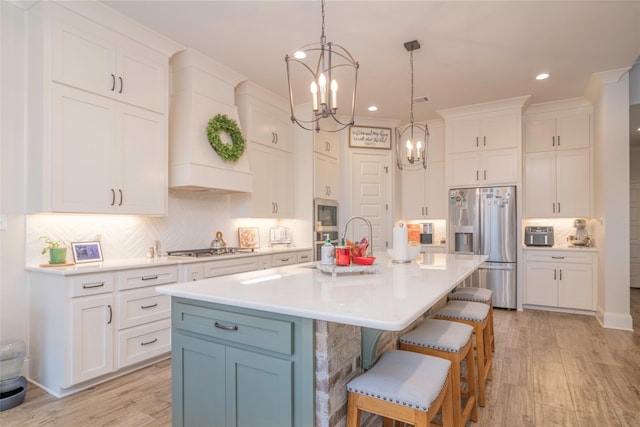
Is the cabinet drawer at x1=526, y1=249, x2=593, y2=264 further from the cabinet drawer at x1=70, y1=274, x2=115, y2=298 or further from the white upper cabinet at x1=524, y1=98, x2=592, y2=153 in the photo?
the cabinet drawer at x1=70, y1=274, x2=115, y2=298

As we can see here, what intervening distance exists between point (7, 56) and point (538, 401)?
4.51 meters

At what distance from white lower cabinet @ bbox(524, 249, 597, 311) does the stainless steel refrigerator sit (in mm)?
260

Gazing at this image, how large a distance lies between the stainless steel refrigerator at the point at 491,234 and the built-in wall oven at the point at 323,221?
5.74 feet

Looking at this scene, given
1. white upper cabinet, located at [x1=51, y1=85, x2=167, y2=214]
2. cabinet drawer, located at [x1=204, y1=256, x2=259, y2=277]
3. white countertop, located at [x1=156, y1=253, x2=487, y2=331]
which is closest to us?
white countertop, located at [x1=156, y1=253, x2=487, y2=331]

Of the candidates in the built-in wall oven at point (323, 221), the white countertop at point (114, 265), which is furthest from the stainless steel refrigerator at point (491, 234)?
the white countertop at point (114, 265)

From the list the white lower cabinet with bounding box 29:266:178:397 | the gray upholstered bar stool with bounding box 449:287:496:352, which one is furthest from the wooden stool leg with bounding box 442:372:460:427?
the white lower cabinet with bounding box 29:266:178:397

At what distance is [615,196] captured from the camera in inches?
163

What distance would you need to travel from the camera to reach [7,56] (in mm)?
2686

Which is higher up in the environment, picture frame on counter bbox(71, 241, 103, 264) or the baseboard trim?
picture frame on counter bbox(71, 241, 103, 264)

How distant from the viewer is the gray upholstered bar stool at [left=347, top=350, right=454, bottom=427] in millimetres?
1354

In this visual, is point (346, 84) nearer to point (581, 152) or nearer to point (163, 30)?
point (163, 30)

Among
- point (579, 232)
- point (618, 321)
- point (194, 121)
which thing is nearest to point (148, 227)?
point (194, 121)

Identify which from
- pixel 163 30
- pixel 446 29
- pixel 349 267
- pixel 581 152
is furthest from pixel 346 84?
pixel 581 152

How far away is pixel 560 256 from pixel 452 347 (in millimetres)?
3865
